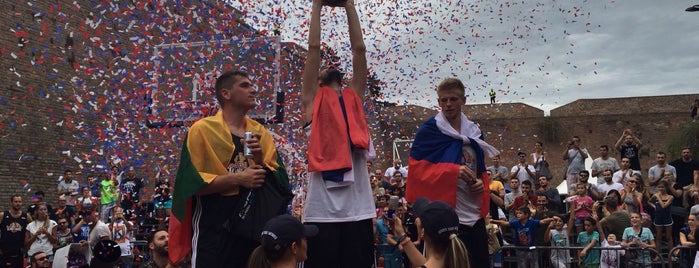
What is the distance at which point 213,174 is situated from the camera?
4.15 metres

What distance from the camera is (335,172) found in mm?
4352

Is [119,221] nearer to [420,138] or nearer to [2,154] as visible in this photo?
[2,154]

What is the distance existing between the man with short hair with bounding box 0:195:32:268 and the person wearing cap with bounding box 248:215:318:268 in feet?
30.7

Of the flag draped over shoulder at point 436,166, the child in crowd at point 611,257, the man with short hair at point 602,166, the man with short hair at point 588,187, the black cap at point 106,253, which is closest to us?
the black cap at point 106,253

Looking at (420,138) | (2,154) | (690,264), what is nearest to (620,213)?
(690,264)

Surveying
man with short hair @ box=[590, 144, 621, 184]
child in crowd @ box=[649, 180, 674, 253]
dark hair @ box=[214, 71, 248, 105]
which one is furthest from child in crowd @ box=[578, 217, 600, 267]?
dark hair @ box=[214, 71, 248, 105]

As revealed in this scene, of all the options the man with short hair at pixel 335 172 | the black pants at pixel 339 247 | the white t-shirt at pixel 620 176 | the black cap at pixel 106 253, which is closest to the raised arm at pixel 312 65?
the man with short hair at pixel 335 172

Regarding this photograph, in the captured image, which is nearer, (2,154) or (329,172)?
(329,172)

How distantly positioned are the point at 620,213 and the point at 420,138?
24.1ft

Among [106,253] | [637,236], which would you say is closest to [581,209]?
[637,236]

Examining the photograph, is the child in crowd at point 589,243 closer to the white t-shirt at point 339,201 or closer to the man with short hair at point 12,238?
the white t-shirt at point 339,201

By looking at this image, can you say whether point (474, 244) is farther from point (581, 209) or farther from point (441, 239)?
point (581, 209)

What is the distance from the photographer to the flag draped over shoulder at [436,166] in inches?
191

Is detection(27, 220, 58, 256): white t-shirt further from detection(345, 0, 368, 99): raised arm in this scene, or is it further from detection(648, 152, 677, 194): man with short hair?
detection(648, 152, 677, 194): man with short hair
